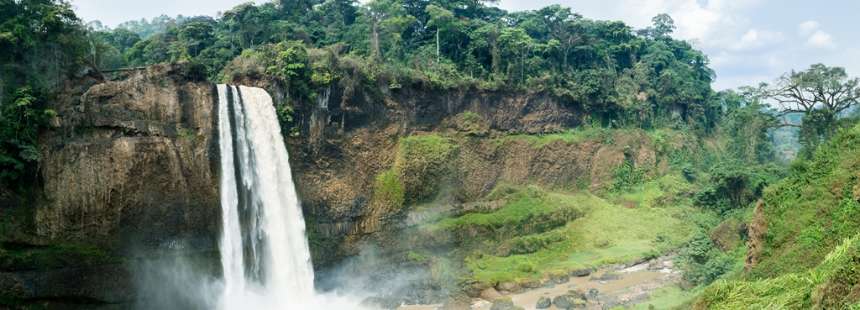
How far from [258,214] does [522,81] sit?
20.0m

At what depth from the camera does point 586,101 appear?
138ft

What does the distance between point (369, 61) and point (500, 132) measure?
9572 mm

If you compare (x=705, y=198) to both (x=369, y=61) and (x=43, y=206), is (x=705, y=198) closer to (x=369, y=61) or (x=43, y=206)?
(x=369, y=61)

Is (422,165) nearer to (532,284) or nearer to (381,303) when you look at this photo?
(532,284)

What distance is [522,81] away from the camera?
39.7 m

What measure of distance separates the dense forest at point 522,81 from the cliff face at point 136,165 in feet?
2.61

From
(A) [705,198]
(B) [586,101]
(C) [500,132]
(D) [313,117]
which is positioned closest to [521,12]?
(B) [586,101]

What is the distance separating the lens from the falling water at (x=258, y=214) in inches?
957

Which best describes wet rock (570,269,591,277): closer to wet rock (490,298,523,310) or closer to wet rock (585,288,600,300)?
wet rock (585,288,600,300)

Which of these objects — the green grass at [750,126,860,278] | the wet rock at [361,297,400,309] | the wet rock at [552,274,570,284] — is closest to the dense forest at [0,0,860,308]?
the green grass at [750,126,860,278]

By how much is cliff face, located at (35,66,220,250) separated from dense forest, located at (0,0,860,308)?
80cm

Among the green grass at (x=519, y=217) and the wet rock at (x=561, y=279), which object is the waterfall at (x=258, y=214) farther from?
the wet rock at (x=561, y=279)

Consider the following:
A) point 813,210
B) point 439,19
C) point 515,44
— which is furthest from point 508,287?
point 439,19

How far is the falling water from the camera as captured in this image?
2430 centimetres
